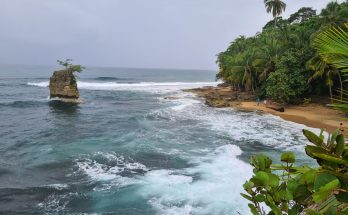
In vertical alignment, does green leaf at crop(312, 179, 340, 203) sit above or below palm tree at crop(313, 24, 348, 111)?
below

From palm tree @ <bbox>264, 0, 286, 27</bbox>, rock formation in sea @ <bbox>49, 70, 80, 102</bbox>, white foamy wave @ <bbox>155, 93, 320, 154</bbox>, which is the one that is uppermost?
palm tree @ <bbox>264, 0, 286, 27</bbox>

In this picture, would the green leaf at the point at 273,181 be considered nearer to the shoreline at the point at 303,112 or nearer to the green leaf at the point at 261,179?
the green leaf at the point at 261,179

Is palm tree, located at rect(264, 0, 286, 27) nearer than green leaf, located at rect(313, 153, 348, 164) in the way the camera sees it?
No

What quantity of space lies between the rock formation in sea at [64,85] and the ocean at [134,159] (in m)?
8.57

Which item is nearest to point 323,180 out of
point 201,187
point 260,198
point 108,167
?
point 260,198

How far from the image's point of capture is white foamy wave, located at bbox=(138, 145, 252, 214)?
36.9 ft

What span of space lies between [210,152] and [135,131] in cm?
785

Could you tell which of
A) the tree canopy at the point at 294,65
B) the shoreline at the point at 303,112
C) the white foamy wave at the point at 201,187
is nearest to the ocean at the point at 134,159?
the white foamy wave at the point at 201,187

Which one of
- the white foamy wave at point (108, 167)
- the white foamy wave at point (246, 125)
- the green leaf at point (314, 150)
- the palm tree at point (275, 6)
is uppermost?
the palm tree at point (275, 6)

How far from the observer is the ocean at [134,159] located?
11.8 meters

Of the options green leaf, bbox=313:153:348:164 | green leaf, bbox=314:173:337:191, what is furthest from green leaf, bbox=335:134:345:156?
green leaf, bbox=314:173:337:191

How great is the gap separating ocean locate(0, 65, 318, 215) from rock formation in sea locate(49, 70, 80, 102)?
Answer: 8568mm

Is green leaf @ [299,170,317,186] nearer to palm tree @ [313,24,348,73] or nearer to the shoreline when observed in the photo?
palm tree @ [313,24,348,73]

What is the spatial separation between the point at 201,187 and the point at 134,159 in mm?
5132
